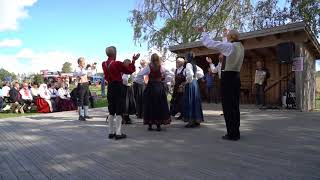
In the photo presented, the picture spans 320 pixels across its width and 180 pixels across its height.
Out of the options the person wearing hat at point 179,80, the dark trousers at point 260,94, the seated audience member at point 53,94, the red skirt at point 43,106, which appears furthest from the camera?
the seated audience member at point 53,94

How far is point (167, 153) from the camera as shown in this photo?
6.12m

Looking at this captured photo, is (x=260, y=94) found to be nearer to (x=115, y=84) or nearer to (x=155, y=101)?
(x=155, y=101)

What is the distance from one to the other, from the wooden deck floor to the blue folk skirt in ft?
1.27

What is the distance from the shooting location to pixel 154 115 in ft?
28.0

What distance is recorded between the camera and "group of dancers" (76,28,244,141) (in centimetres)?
714

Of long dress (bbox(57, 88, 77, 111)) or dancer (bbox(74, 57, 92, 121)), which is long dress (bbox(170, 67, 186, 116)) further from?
long dress (bbox(57, 88, 77, 111))

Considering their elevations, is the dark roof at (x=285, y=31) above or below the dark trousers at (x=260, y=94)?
above

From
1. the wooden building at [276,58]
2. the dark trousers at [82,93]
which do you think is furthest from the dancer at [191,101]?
the wooden building at [276,58]

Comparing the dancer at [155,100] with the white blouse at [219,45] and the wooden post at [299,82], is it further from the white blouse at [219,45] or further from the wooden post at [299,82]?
the wooden post at [299,82]

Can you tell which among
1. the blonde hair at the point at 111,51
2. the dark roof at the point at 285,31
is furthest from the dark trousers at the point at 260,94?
the blonde hair at the point at 111,51

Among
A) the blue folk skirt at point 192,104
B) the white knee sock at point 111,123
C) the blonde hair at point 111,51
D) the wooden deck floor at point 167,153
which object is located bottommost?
the wooden deck floor at point 167,153

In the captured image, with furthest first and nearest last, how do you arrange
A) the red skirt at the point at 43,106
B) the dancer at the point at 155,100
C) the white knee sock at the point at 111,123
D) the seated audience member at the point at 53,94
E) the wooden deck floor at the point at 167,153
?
the seated audience member at the point at 53,94
the red skirt at the point at 43,106
the dancer at the point at 155,100
the white knee sock at the point at 111,123
the wooden deck floor at the point at 167,153

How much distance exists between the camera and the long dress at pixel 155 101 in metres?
8.48

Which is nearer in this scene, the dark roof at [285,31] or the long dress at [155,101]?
the long dress at [155,101]
